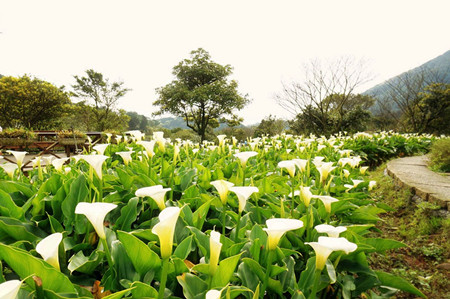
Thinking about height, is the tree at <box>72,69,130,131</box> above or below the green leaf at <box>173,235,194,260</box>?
above

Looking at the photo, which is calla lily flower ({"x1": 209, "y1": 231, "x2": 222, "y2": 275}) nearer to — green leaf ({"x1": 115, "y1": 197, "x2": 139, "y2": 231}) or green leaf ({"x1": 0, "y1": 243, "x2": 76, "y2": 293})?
green leaf ({"x1": 0, "y1": 243, "x2": 76, "y2": 293})

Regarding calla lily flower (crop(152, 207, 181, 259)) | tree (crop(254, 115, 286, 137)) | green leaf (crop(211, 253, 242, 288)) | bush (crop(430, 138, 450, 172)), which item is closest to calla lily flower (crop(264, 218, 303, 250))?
green leaf (crop(211, 253, 242, 288))

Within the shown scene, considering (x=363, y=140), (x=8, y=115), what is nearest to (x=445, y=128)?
(x=363, y=140)

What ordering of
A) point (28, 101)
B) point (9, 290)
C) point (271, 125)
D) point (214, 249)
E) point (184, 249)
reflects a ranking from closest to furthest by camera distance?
point (9, 290)
point (214, 249)
point (184, 249)
point (28, 101)
point (271, 125)

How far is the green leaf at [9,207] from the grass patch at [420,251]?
80.6 inches

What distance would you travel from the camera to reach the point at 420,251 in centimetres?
256

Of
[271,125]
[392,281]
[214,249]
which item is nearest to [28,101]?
[271,125]

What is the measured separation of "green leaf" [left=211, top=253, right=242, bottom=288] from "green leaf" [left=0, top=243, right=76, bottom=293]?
0.41m

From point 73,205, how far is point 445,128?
3525 centimetres

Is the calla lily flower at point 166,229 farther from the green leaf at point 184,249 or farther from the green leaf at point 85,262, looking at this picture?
the green leaf at point 85,262

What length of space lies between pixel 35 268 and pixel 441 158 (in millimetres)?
6992

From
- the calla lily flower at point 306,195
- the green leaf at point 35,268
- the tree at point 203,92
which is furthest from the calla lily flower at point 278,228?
the tree at point 203,92

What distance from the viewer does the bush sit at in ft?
17.1

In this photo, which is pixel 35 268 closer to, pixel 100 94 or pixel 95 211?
pixel 95 211
